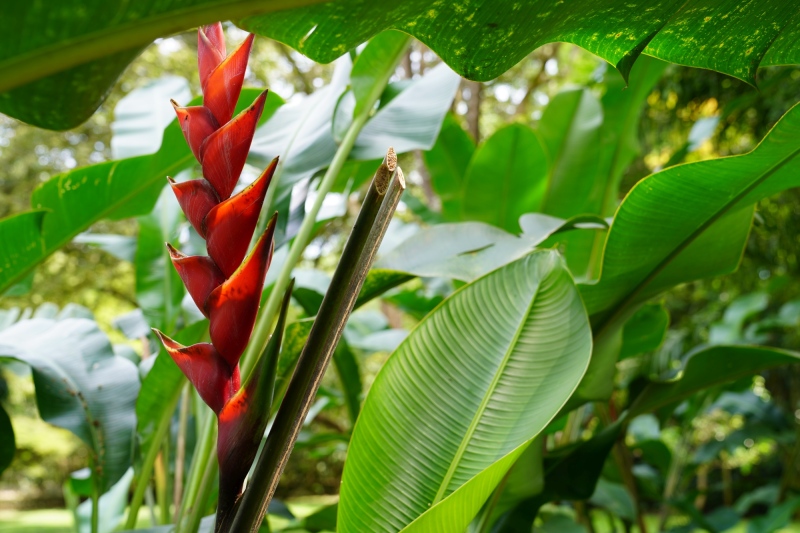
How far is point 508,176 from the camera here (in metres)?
1.12

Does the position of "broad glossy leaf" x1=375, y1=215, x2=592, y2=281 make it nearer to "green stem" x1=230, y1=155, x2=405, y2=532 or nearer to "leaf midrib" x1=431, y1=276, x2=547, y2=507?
"leaf midrib" x1=431, y1=276, x2=547, y2=507

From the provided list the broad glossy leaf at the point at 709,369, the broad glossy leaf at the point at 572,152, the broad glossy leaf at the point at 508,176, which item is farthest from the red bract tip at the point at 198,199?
the broad glossy leaf at the point at 572,152

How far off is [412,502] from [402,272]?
273 millimetres

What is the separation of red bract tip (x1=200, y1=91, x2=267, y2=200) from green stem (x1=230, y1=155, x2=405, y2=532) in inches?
2.7

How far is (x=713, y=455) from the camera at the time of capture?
5.53 ft

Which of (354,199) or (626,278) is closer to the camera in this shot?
(626,278)

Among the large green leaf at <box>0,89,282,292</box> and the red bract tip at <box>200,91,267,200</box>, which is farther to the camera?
the large green leaf at <box>0,89,282,292</box>

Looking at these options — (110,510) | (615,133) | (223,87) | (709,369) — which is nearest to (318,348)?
(223,87)

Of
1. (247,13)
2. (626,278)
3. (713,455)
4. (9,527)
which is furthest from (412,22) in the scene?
(9,527)

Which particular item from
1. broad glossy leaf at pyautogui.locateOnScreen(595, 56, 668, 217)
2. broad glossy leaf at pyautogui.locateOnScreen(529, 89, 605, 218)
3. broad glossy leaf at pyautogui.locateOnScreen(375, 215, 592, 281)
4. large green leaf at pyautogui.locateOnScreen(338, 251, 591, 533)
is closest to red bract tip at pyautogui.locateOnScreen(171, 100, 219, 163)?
large green leaf at pyautogui.locateOnScreen(338, 251, 591, 533)

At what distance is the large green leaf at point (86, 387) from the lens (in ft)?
2.38

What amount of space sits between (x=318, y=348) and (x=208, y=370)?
2.2 inches

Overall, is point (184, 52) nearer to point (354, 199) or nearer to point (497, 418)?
point (354, 199)

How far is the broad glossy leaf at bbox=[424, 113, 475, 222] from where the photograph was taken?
53.5 inches
